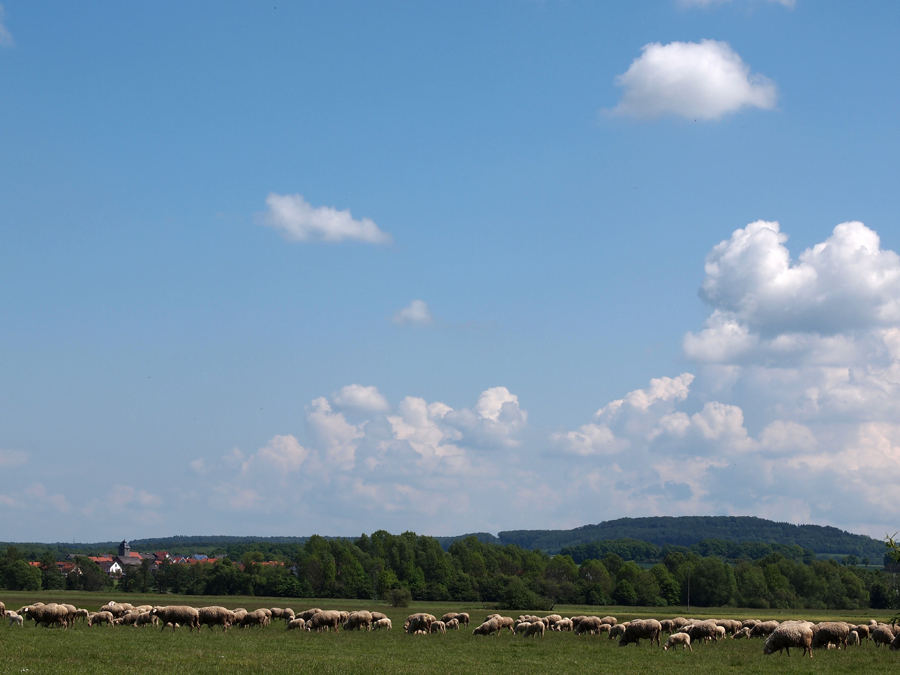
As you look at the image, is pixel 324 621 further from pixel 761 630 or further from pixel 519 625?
pixel 761 630

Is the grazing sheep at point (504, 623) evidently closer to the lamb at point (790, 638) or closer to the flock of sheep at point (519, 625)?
the flock of sheep at point (519, 625)

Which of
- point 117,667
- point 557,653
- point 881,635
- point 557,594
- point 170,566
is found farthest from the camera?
point 170,566

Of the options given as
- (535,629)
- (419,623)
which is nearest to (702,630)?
(535,629)

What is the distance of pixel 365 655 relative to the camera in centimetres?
3831

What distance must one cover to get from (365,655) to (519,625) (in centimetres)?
2226

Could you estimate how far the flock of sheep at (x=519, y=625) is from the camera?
4722 cm

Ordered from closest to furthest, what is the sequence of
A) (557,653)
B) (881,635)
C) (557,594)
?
(557,653), (881,635), (557,594)

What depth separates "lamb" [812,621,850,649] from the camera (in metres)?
46.5

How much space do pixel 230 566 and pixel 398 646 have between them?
366 feet

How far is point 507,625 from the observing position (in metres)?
61.2

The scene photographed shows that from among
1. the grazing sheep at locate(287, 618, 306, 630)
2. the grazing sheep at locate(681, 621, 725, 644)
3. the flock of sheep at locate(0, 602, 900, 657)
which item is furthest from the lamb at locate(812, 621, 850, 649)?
the grazing sheep at locate(287, 618, 306, 630)

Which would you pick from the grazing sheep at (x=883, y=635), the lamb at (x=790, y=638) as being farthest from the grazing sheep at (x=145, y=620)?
the grazing sheep at (x=883, y=635)

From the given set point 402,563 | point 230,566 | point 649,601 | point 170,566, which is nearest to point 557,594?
point 649,601

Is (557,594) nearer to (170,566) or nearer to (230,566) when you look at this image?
(230,566)
